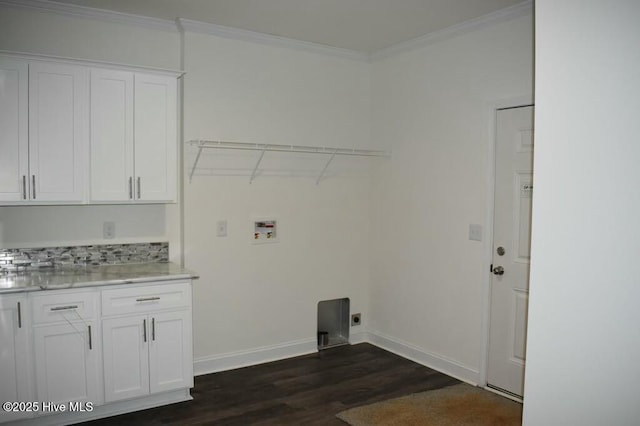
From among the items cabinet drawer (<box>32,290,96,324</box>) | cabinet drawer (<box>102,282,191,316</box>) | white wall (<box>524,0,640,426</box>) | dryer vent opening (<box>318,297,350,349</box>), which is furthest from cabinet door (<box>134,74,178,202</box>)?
white wall (<box>524,0,640,426</box>)

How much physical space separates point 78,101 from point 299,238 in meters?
2.12

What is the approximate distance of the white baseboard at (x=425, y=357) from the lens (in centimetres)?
411

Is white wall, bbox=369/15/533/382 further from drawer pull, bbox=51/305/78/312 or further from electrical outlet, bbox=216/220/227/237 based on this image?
drawer pull, bbox=51/305/78/312

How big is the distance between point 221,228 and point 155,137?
947 mm

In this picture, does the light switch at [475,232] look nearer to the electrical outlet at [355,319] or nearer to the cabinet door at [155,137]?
the electrical outlet at [355,319]

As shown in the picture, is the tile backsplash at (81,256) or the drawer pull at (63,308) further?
the tile backsplash at (81,256)

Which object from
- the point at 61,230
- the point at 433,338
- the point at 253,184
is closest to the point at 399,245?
the point at 433,338

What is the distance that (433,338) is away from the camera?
14.5ft

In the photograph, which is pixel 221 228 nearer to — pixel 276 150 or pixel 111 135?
pixel 276 150

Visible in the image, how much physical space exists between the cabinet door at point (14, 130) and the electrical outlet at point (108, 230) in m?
0.67

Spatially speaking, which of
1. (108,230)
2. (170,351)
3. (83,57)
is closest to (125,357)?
(170,351)

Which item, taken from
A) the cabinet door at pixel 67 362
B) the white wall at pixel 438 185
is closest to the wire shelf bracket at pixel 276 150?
the white wall at pixel 438 185

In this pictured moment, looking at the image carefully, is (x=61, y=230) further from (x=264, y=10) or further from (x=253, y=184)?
(x=264, y=10)

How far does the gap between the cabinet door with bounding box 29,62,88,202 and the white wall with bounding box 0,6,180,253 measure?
1.23 feet
